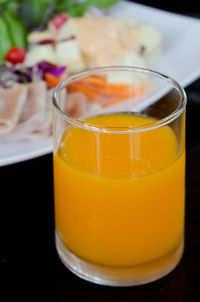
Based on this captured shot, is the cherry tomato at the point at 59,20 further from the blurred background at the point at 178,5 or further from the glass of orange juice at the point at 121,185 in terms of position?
the glass of orange juice at the point at 121,185

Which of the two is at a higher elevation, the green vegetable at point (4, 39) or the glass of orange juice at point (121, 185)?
the glass of orange juice at point (121, 185)

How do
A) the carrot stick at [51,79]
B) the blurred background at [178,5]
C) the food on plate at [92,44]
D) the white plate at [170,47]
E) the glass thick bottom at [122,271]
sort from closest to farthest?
1. the glass thick bottom at [122,271]
2. the white plate at [170,47]
3. the carrot stick at [51,79]
4. the food on plate at [92,44]
5. the blurred background at [178,5]

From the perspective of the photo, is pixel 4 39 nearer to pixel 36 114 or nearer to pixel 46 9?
pixel 46 9

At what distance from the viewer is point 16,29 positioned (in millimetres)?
1824

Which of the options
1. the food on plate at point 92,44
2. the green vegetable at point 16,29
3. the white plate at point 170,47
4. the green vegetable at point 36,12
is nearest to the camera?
the white plate at point 170,47

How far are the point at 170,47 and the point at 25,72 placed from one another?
473mm

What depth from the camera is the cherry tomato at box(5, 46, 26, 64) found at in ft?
5.77

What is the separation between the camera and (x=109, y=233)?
2.89ft

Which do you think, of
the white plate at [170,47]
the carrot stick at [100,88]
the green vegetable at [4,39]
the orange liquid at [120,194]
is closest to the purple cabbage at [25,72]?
the green vegetable at [4,39]

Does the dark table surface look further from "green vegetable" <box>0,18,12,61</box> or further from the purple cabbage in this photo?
"green vegetable" <box>0,18,12,61</box>

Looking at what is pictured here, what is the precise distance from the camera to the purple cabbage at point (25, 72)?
5.41 ft

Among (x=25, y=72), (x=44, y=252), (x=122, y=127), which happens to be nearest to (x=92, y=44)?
(x=25, y=72)

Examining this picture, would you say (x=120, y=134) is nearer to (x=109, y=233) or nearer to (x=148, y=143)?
(x=148, y=143)

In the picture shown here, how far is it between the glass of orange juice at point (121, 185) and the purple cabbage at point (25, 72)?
0.67m
